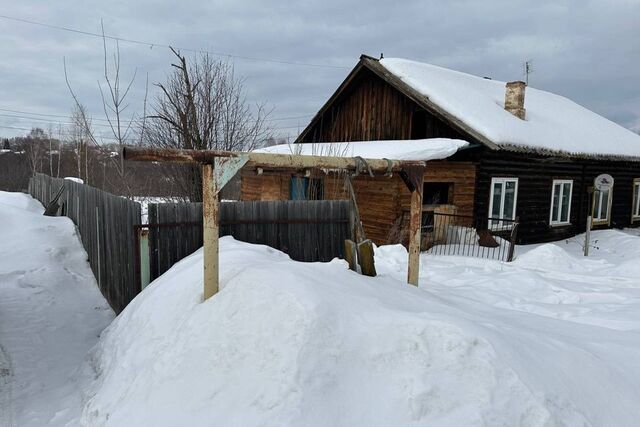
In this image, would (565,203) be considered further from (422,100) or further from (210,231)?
(210,231)

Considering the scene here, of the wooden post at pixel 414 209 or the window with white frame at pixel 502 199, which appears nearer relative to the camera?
the wooden post at pixel 414 209

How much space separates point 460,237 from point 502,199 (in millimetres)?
2567

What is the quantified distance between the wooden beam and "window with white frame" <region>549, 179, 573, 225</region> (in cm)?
1214

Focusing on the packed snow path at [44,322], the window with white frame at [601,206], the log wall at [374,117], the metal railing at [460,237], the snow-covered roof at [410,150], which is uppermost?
the log wall at [374,117]

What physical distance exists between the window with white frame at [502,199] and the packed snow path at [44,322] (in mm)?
10596

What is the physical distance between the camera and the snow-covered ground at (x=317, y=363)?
2.48 m

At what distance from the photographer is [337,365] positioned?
8.78ft

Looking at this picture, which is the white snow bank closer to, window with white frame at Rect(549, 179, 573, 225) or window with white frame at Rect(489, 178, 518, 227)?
window with white frame at Rect(489, 178, 518, 227)

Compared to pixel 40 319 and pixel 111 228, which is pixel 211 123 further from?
pixel 40 319

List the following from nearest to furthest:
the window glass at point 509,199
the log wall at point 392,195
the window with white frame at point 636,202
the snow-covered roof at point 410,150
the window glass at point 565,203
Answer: the snow-covered roof at point 410,150 → the log wall at point 392,195 → the window glass at point 509,199 → the window glass at point 565,203 → the window with white frame at point 636,202

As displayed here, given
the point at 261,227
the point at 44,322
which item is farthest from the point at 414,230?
the point at 44,322

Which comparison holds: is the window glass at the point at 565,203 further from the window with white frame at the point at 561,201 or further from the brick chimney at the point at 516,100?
the brick chimney at the point at 516,100

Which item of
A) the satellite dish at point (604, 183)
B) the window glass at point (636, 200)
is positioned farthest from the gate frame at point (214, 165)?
the window glass at point (636, 200)

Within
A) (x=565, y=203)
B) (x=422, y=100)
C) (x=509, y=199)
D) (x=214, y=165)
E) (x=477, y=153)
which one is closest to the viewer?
(x=214, y=165)
